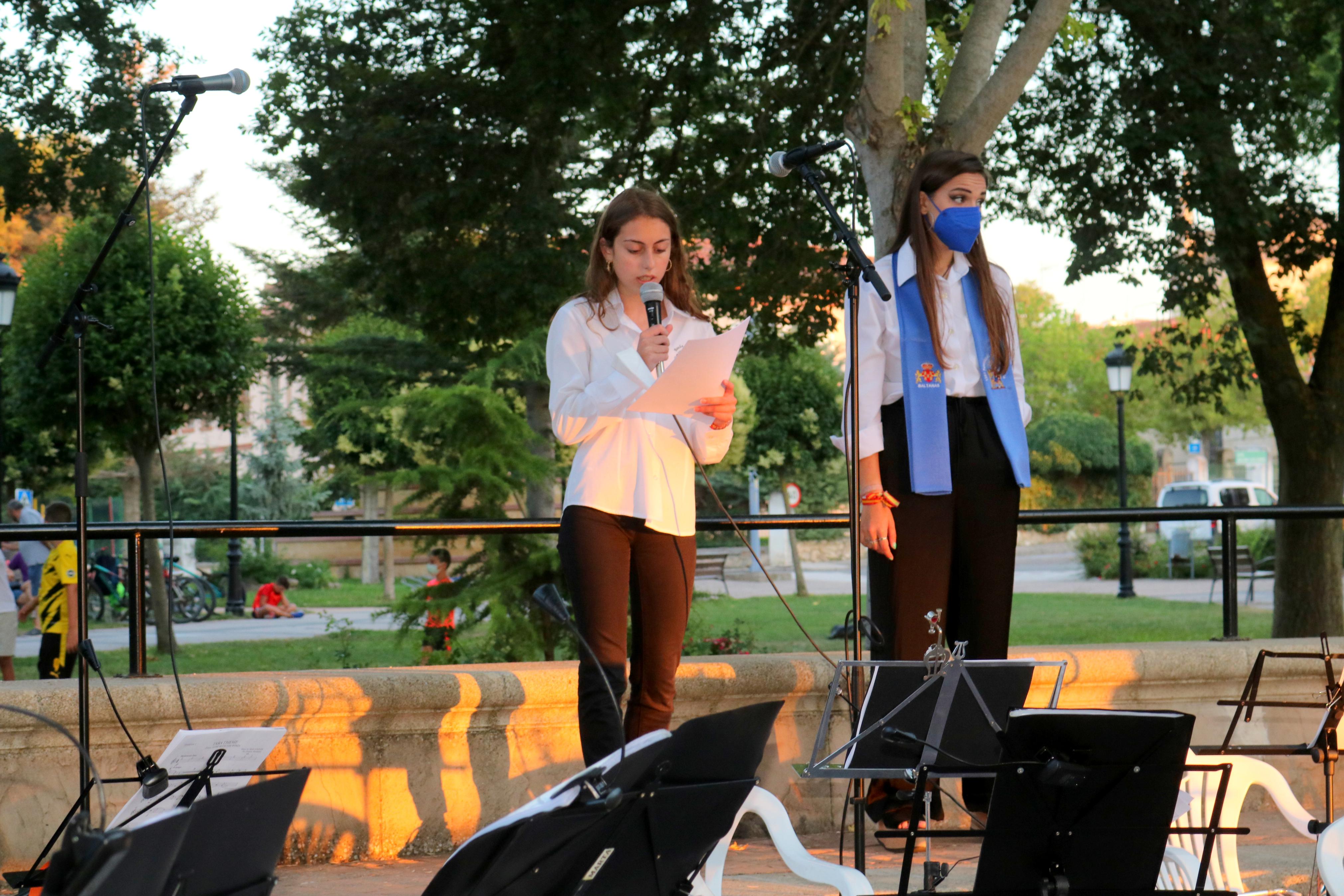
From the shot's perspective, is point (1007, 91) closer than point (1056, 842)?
No

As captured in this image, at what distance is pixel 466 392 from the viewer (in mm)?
9406

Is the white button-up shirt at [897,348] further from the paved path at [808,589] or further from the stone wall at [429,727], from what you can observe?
the paved path at [808,589]

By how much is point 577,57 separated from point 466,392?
98.5 inches

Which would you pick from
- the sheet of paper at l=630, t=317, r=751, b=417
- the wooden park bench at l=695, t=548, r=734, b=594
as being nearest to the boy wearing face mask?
the sheet of paper at l=630, t=317, r=751, b=417

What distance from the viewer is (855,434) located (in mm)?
3613

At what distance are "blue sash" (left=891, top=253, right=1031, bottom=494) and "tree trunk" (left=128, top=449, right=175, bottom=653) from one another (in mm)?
8414

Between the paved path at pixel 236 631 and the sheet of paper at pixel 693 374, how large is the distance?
1209 cm

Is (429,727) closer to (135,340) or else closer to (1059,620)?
(135,340)

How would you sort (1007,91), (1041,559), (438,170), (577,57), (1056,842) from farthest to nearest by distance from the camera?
(1041,559) < (438,170) < (577,57) < (1007,91) < (1056,842)

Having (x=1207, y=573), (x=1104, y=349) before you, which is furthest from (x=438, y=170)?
(x=1104, y=349)

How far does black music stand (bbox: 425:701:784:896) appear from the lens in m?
1.95

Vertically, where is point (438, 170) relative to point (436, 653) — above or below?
above

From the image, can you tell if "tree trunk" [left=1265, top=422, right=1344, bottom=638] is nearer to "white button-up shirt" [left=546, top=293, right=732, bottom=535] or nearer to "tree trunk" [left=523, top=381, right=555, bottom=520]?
"tree trunk" [left=523, top=381, right=555, bottom=520]

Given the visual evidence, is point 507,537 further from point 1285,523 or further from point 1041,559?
point 1041,559
